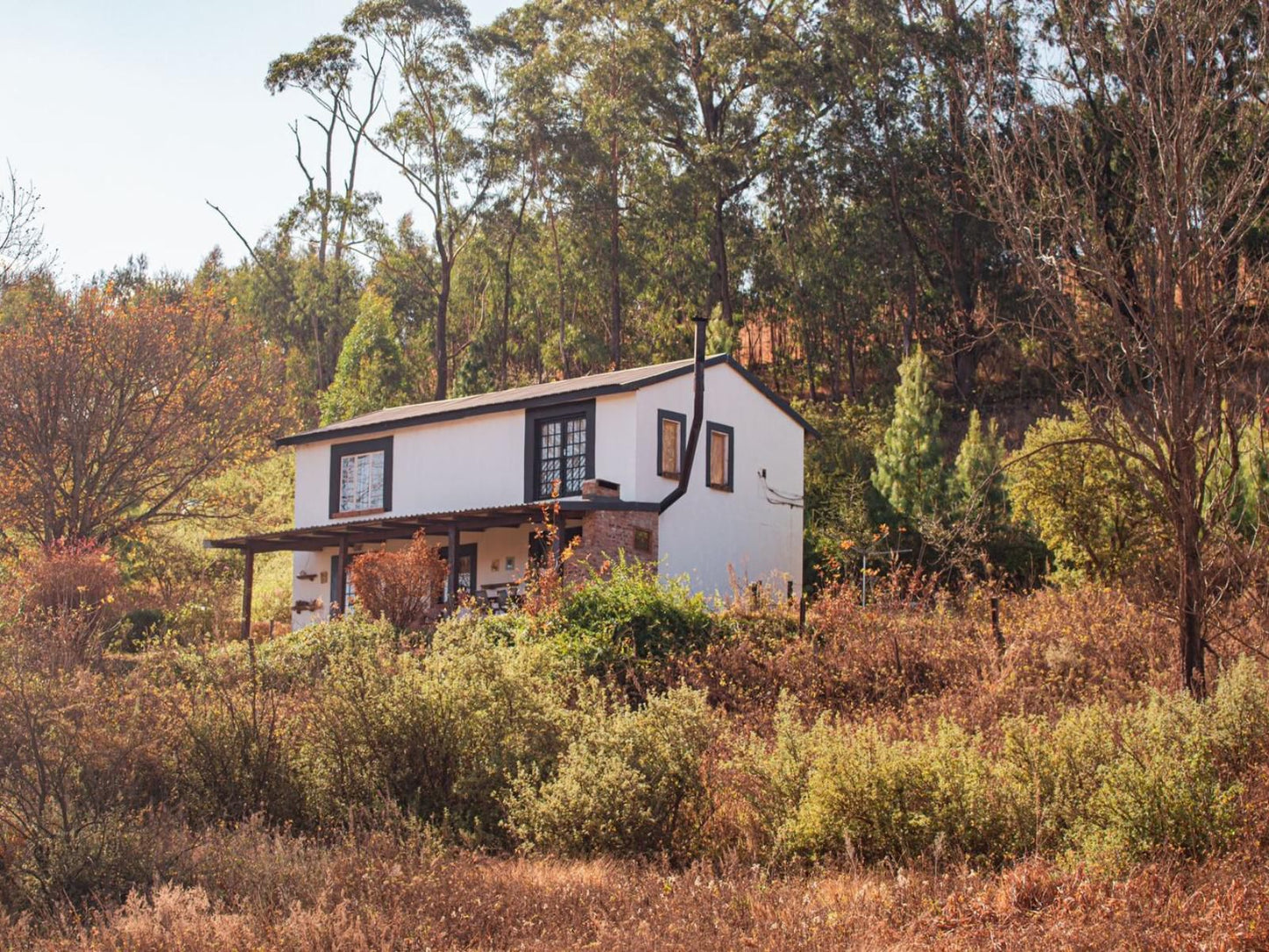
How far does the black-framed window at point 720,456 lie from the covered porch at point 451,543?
2197 millimetres

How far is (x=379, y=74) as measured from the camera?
1845 inches

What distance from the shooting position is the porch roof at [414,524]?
22578 mm

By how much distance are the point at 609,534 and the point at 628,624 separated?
684 cm

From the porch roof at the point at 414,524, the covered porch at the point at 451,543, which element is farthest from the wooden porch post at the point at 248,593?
the porch roof at the point at 414,524

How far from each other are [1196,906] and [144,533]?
23460 mm

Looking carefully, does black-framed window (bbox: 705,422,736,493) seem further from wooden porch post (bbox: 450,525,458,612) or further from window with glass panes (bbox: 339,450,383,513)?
window with glass panes (bbox: 339,450,383,513)

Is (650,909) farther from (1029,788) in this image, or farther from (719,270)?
(719,270)

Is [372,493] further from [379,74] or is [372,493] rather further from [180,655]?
[379,74]

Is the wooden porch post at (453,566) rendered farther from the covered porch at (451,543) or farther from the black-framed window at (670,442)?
the black-framed window at (670,442)

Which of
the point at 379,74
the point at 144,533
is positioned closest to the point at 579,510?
the point at 144,533

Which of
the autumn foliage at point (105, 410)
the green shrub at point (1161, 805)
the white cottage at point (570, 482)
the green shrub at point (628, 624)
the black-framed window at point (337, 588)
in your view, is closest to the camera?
the green shrub at point (1161, 805)

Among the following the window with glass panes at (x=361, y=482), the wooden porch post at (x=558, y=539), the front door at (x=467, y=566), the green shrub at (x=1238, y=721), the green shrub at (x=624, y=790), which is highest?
the window with glass panes at (x=361, y=482)

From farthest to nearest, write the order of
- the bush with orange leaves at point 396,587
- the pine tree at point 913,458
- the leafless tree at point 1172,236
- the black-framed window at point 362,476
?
the pine tree at point 913,458 → the black-framed window at point 362,476 → the bush with orange leaves at point 396,587 → the leafless tree at point 1172,236

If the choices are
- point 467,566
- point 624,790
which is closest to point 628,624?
point 624,790
